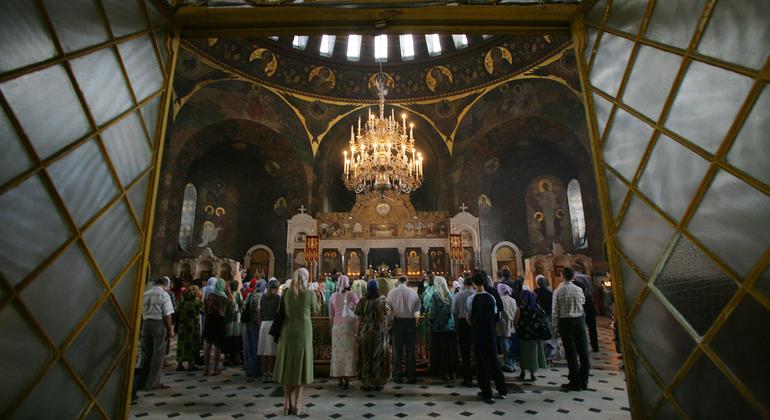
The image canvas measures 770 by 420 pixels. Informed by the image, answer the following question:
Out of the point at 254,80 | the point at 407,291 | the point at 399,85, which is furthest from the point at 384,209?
the point at 407,291

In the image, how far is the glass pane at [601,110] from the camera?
288 centimetres

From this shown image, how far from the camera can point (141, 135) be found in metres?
2.81

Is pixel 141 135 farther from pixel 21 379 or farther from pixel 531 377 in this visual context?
pixel 531 377

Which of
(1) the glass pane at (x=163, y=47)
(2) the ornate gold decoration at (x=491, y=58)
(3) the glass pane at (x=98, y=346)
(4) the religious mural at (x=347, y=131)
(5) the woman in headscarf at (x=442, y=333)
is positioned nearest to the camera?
(3) the glass pane at (x=98, y=346)

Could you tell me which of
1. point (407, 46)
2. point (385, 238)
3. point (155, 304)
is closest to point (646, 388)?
point (155, 304)

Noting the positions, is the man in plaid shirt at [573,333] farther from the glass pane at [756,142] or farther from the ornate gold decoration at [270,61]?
the ornate gold decoration at [270,61]

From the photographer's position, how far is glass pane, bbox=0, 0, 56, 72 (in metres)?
1.74

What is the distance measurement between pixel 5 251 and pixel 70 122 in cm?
81

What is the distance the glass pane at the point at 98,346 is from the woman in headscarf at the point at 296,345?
1.91m

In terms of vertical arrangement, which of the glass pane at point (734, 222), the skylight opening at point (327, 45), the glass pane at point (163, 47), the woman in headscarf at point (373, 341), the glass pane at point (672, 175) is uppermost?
the skylight opening at point (327, 45)

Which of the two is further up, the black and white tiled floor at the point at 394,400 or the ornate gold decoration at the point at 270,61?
the ornate gold decoration at the point at 270,61

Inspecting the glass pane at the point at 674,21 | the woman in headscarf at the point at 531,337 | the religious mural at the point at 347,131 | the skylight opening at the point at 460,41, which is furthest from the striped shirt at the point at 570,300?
the skylight opening at the point at 460,41

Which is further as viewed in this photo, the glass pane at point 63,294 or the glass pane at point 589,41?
the glass pane at point 589,41

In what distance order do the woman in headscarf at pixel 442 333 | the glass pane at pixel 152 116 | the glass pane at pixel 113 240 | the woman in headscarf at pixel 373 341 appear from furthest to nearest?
the woman in headscarf at pixel 442 333, the woman in headscarf at pixel 373 341, the glass pane at pixel 152 116, the glass pane at pixel 113 240
